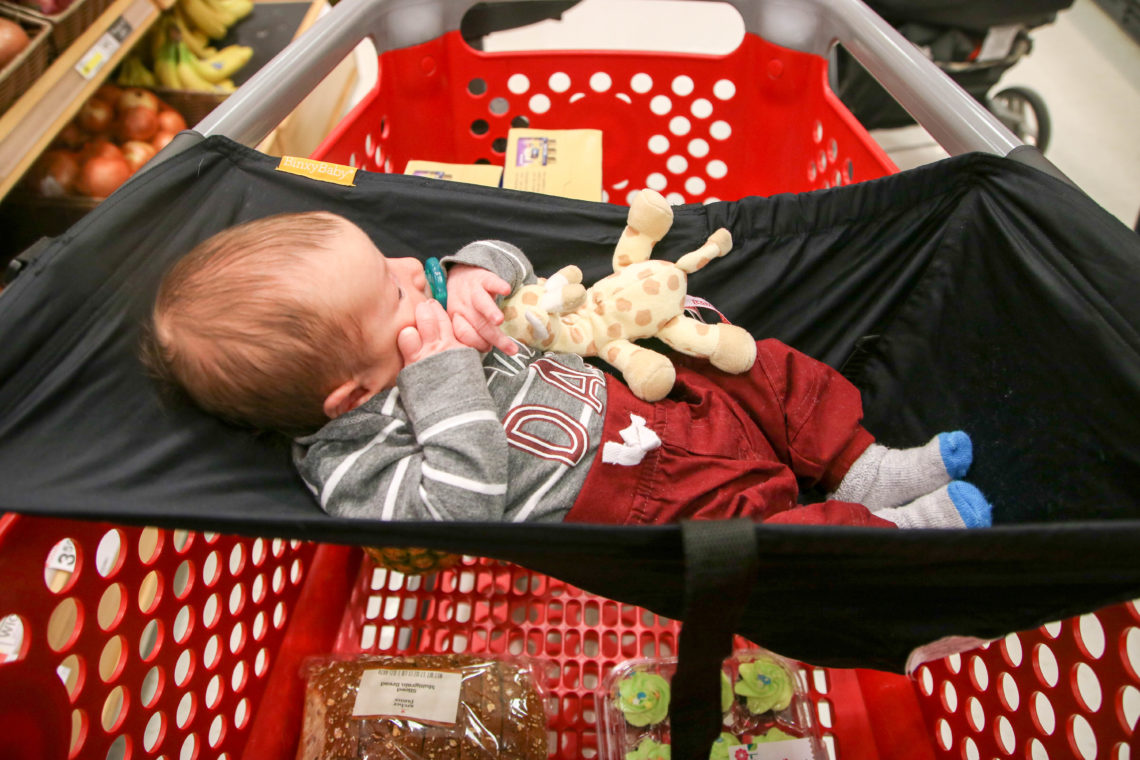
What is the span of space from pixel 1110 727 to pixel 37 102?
6.10 ft

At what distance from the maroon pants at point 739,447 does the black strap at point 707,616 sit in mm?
246

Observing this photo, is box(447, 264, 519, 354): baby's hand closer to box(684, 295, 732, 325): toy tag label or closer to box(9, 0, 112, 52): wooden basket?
box(684, 295, 732, 325): toy tag label

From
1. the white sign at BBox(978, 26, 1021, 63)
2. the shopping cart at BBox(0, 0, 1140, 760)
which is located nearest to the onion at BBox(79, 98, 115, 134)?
the shopping cart at BBox(0, 0, 1140, 760)

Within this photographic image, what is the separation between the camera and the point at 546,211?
0.88 meters

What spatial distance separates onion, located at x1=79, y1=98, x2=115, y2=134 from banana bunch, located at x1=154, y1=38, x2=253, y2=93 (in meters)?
0.17

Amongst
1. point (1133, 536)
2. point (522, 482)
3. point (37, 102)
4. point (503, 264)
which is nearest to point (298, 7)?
point (37, 102)

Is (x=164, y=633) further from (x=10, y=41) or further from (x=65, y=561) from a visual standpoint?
(x=10, y=41)

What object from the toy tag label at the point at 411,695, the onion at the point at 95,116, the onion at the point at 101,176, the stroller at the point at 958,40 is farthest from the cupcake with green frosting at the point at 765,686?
the onion at the point at 95,116

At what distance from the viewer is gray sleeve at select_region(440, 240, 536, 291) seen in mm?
797

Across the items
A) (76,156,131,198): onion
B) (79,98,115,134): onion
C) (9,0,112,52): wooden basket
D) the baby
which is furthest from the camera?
(79,98,115,134): onion

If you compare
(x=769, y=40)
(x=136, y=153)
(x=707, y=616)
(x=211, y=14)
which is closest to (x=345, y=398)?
(x=707, y=616)

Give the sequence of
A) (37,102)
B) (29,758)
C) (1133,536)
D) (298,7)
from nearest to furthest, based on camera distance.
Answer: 1. (1133,536)
2. (29,758)
3. (37,102)
4. (298,7)

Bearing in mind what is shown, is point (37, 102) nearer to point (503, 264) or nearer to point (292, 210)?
point (292, 210)

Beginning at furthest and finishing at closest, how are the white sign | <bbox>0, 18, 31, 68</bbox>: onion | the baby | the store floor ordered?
the store floor, the white sign, <bbox>0, 18, 31, 68</bbox>: onion, the baby
